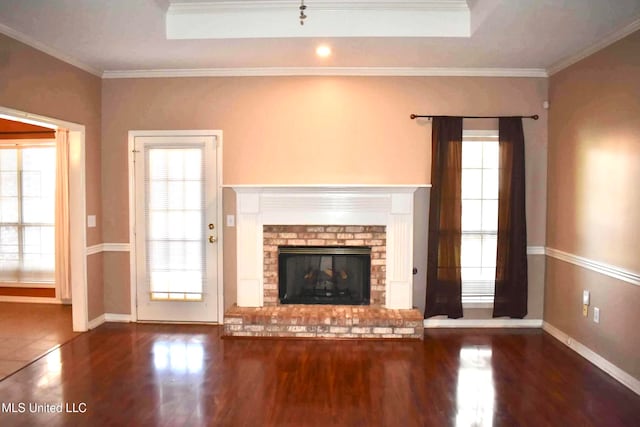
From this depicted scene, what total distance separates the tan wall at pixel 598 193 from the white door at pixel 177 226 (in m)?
3.45

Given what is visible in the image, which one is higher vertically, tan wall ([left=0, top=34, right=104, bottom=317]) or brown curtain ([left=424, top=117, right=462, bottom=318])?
tan wall ([left=0, top=34, right=104, bottom=317])

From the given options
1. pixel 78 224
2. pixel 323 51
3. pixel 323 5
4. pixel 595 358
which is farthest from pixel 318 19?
pixel 595 358

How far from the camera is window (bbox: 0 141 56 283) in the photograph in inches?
201

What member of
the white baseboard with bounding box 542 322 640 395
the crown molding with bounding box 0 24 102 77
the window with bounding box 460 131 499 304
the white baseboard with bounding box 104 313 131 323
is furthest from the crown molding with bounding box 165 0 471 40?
the white baseboard with bounding box 104 313 131 323

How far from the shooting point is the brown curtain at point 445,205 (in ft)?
13.0

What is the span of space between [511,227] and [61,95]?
4525 millimetres

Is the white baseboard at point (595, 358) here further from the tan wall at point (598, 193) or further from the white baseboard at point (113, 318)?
the white baseboard at point (113, 318)

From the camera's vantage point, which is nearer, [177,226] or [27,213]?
[177,226]

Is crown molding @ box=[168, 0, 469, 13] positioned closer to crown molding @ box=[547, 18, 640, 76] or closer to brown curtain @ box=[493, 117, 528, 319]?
crown molding @ box=[547, 18, 640, 76]

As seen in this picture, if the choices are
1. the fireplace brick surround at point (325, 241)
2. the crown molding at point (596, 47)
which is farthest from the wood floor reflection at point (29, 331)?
the crown molding at point (596, 47)

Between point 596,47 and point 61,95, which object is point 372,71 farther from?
point 61,95

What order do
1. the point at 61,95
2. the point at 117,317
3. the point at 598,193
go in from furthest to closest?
the point at 117,317 < the point at 61,95 < the point at 598,193

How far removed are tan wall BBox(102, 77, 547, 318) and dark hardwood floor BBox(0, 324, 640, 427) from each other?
982 mm

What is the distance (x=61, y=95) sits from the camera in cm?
365
